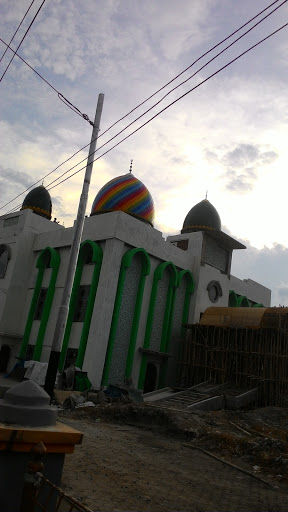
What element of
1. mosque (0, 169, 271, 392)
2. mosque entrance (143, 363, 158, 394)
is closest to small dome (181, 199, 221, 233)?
mosque (0, 169, 271, 392)

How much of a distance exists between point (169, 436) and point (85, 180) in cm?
823

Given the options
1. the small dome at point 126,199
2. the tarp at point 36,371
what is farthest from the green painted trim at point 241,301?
the tarp at point 36,371

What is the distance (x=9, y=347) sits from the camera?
24.7 meters

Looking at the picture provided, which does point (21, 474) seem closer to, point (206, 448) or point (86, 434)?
point (86, 434)

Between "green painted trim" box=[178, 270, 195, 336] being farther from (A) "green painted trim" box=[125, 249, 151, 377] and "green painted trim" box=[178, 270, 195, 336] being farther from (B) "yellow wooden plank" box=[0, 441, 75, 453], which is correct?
(B) "yellow wooden plank" box=[0, 441, 75, 453]

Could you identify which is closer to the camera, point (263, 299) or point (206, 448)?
point (206, 448)

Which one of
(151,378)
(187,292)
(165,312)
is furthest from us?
(187,292)

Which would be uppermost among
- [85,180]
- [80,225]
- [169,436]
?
[85,180]

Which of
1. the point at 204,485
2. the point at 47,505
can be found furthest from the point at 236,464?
the point at 47,505

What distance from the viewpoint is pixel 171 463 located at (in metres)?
8.83

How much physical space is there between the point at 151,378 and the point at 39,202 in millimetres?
15939

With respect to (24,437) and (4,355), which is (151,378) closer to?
(4,355)

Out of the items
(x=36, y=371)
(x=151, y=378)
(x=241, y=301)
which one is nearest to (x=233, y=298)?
(x=241, y=301)

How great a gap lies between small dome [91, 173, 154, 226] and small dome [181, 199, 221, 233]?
311cm
